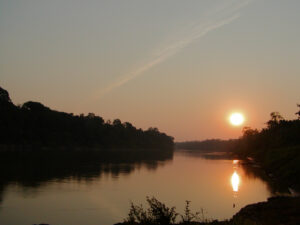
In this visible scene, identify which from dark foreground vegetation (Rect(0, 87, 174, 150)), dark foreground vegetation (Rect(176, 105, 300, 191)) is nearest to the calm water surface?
dark foreground vegetation (Rect(176, 105, 300, 191))

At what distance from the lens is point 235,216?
25.0m

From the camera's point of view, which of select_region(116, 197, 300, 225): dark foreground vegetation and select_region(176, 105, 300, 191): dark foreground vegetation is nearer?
select_region(116, 197, 300, 225): dark foreground vegetation

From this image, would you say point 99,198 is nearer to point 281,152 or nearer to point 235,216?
point 235,216

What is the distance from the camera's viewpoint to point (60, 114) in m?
187

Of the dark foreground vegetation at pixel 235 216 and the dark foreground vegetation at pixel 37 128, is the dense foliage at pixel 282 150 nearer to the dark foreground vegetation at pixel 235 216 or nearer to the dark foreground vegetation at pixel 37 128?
the dark foreground vegetation at pixel 235 216

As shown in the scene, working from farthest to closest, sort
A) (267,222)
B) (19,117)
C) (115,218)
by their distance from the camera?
(19,117), (115,218), (267,222)

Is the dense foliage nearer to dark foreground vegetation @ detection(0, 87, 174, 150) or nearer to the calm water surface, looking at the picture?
the calm water surface

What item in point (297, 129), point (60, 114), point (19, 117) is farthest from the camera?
point (60, 114)

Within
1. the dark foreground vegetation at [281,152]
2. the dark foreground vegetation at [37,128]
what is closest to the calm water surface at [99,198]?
the dark foreground vegetation at [281,152]

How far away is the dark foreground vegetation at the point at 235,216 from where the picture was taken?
1708cm

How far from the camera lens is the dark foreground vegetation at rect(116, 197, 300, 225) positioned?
56.0ft

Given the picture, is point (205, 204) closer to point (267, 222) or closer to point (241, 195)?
point (241, 195)

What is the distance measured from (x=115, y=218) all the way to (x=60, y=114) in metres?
162

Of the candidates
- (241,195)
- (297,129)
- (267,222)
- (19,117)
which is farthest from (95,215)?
(19,117)
